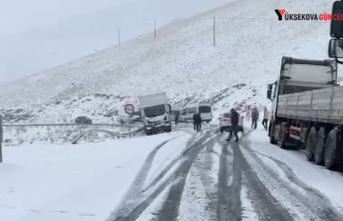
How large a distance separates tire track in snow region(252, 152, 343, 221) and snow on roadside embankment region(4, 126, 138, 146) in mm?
20903

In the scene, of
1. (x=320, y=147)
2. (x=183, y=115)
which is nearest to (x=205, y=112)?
(x=183, y=115)

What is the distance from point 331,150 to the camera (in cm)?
1152

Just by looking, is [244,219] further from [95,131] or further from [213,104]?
[213,104]

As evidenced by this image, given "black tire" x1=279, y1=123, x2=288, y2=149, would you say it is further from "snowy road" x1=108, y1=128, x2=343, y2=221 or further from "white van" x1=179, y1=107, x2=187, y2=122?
"white van" x1=179, y1=107, x2=187, y2=122

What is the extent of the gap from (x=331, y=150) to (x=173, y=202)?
533 centimetres

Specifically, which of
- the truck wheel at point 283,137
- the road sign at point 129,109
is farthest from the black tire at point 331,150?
the road sign at point 129,109

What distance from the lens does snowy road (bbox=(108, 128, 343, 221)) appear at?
7.04m

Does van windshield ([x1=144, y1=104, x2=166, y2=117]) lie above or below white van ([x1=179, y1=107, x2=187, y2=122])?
above

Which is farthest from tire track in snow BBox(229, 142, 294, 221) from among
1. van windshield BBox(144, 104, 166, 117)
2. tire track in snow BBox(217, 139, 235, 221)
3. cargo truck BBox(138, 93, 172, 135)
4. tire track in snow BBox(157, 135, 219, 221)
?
van windshield BBox(144, 104, 166, 117)

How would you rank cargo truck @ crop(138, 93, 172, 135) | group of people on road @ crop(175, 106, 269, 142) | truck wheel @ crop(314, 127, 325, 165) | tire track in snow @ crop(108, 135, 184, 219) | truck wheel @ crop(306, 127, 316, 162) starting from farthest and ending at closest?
cargo truck @ crop(138, 93, 172, 135)
group of people on road @ crop(175, 106, 269, 142)
truck wheel @ crop(306, 127, 316, 162)
truck wheel @ crop(314, 127, 325, 165)
tire track in snow @ crop(108, 135, 184, 219)

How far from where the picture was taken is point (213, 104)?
5444cm

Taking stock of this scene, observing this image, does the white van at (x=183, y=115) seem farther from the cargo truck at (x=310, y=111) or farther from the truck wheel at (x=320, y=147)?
the truck wheel at (x=320, y=147)

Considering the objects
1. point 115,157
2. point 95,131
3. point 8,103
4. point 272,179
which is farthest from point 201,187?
point 8,103

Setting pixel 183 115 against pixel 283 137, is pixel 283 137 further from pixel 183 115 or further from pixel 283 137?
pixel 183 115
